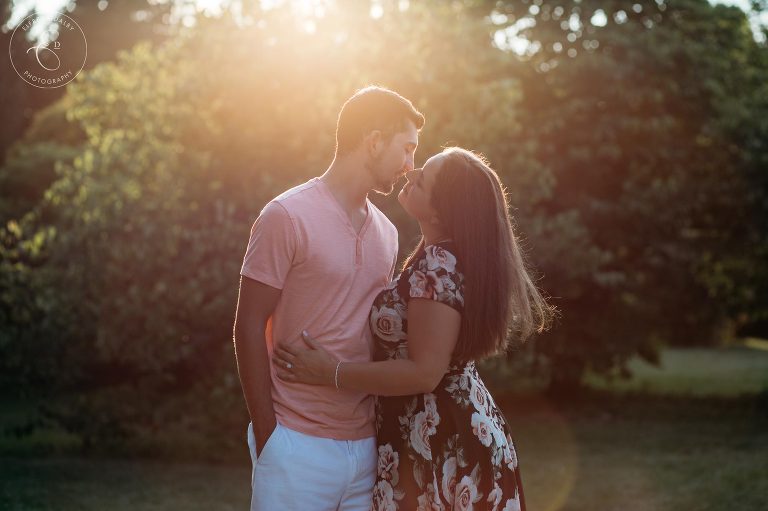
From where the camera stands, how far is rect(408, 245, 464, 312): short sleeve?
12.1 ft

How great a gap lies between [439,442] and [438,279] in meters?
0.66

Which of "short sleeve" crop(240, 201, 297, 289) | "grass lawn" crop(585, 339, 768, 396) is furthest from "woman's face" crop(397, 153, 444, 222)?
"grass lawn" crop(585, 339, 768, 396)

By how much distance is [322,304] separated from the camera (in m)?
3.78

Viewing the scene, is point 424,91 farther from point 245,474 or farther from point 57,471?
point 57,471

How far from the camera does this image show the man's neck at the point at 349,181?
3.95 meters

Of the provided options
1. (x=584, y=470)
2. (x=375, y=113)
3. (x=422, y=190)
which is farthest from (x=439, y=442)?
(x=584, y=470)

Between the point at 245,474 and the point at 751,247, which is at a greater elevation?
the point at 751,247

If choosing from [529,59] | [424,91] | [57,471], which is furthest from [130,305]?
[529,59]

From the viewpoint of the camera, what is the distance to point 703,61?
59.5 ft

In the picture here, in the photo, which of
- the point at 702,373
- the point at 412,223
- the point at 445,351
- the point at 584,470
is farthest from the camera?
the point at 702,373

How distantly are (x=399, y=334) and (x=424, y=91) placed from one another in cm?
930

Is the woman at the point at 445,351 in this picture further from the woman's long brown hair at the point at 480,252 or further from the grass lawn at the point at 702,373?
the grass lawn at the point at 702,373

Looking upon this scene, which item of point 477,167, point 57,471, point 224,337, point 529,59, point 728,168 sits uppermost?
point 529,59

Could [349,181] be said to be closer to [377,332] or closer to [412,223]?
[377,332]
